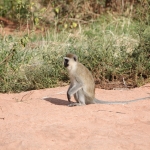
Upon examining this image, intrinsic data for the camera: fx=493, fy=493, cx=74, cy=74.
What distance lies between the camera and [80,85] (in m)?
8.09

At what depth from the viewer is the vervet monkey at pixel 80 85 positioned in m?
8.03

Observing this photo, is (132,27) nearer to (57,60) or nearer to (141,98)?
(57,60)

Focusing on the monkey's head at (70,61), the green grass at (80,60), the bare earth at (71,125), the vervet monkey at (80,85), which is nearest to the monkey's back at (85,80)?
the vervet monkey at (80,85)

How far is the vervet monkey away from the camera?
8.03 metres

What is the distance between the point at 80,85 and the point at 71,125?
60.2 inches

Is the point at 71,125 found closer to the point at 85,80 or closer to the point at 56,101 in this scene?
the point at 85,80

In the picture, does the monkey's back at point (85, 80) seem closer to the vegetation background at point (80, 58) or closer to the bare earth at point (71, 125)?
the bare earth at point (71, 125)

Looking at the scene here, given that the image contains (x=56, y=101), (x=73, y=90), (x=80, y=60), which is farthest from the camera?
(x=80, y=60)

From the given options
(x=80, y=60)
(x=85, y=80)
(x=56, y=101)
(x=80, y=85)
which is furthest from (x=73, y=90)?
(x=80, y=60)

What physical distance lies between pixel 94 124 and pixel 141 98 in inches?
65.9

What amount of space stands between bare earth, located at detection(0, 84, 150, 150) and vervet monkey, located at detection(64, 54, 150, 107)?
0.89 ft

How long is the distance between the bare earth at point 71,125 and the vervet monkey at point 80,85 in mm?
272

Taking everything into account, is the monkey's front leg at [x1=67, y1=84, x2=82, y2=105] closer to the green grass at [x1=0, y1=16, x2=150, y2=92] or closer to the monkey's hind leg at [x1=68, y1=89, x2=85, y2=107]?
the monkey's hind leg at [x1=68, y1=89, x2=85, y2=107]

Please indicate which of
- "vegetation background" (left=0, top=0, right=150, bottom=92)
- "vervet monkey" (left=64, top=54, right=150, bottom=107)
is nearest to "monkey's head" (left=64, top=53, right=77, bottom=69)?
"vervet monkey" (left=64, top=54, right=150, bottom=107)
